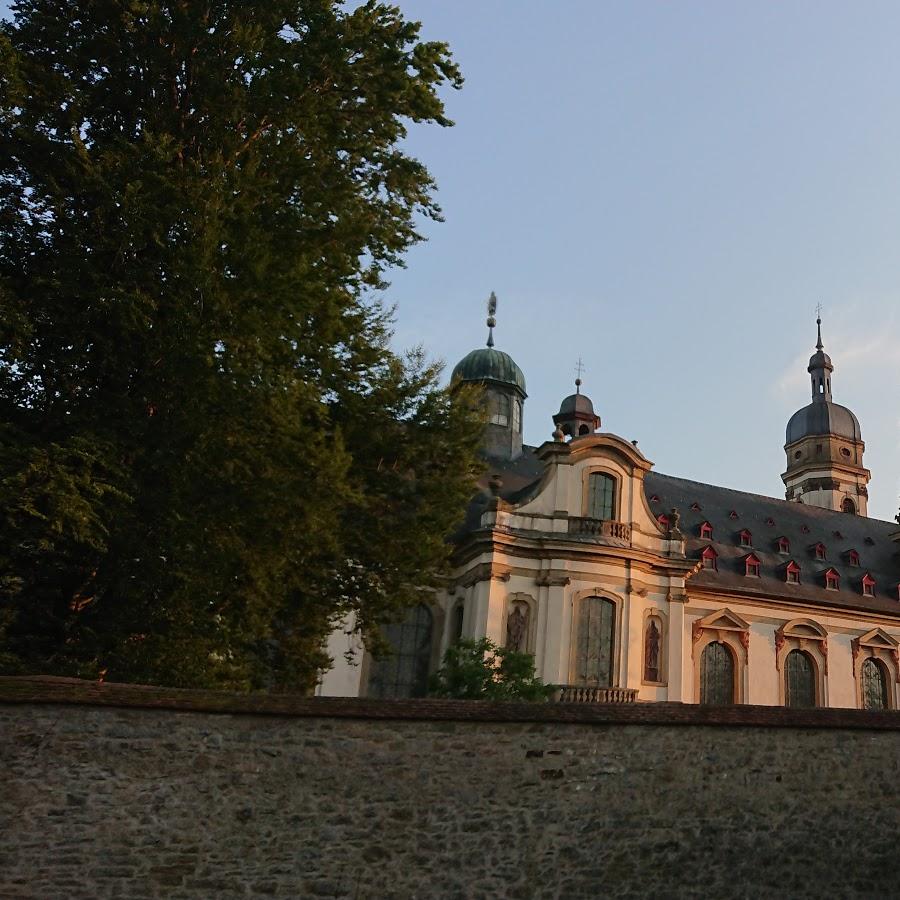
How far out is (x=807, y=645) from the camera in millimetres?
35562

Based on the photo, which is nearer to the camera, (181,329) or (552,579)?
(181,329)

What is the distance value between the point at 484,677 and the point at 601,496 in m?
9.83

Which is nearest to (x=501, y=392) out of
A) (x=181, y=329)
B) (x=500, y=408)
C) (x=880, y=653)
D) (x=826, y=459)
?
(x=500, y=408)

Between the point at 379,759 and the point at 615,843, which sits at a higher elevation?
the point at 379,759

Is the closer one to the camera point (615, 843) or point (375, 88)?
point (615, 843)

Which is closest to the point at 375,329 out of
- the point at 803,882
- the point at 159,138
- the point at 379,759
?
the point at 159,138

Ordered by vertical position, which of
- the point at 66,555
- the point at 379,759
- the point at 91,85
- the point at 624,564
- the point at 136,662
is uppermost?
the point at 91,85

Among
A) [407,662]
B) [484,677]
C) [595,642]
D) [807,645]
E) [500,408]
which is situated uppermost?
[500,408]

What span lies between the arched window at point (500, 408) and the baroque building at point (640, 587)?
10cm

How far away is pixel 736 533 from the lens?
38250 millimetres

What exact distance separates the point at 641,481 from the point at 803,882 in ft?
72.8

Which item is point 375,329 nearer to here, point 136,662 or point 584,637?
point 136,662

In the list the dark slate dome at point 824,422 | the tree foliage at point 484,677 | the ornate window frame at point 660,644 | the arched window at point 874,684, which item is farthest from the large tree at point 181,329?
the dark slate dome at point 824,422

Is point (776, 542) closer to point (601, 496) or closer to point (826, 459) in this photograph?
point (601, 496)
